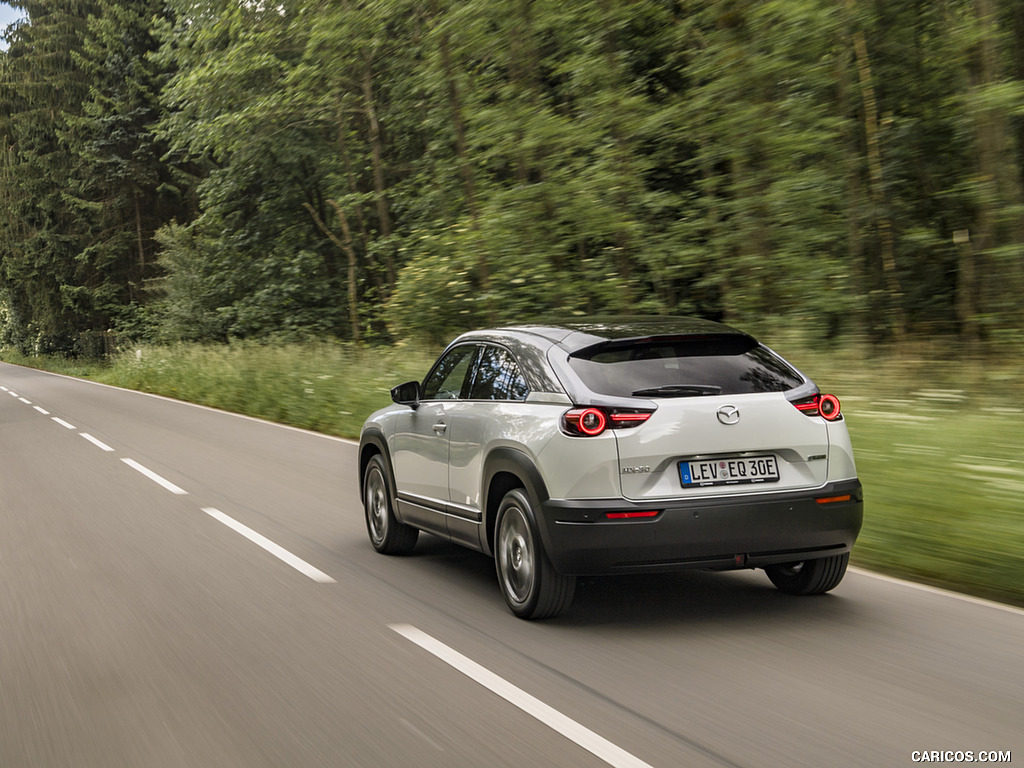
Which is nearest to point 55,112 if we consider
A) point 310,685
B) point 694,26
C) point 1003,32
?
point 694,26

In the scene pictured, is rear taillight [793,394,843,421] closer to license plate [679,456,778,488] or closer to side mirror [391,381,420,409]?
license plate [679,456,778,488]

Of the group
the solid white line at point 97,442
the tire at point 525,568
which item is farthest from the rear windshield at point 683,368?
the solid white line at point 97,442

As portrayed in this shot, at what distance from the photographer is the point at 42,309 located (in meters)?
53.3

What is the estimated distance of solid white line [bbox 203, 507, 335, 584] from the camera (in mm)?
7133

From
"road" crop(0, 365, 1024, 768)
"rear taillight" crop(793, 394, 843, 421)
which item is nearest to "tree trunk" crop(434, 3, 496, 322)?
"road" crop(0, 365, 1024, 768)

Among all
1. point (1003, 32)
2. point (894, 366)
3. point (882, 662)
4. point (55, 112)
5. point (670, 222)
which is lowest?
point (882, 662)

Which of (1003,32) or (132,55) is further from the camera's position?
(132,55)

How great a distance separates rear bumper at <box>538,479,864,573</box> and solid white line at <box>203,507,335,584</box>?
217 cm

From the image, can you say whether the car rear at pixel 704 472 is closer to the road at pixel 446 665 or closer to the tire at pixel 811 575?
the tire at pixel 811 575

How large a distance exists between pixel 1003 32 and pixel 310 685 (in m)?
14.6

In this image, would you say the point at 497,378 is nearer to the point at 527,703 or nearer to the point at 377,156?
the point at 527,703

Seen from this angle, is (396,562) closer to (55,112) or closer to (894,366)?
(894,366)

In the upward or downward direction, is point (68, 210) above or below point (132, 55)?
below

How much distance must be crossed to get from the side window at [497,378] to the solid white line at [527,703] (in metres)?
1.41
